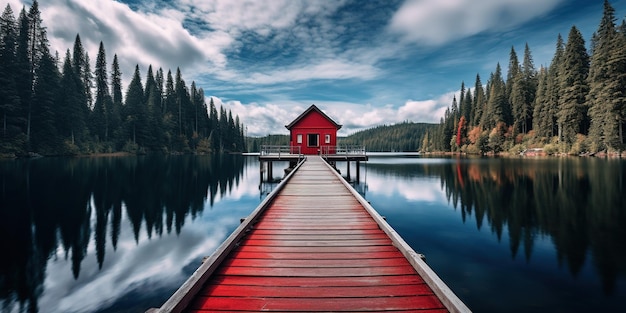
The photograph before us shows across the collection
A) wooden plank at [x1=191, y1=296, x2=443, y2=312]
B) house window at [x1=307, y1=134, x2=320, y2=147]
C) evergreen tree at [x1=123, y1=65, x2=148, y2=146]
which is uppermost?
evergreen tree at [x1=123, y1=65, x2=148, y2=146]

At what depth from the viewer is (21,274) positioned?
7754mm

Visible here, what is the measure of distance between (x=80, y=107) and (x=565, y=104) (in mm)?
84820

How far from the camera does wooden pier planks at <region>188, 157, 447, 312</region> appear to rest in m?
3.22

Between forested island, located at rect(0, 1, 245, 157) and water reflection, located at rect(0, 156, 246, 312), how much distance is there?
27692 mm

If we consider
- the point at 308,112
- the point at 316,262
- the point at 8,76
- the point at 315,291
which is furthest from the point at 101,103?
the point at 315,291

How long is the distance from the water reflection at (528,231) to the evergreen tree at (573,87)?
3147 centimetres

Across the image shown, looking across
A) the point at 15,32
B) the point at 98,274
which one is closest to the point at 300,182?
the point at 98,274

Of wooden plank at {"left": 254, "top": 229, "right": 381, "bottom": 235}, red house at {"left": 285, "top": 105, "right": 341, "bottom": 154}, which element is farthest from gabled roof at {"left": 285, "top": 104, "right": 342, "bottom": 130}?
wooden plank at {"left": 254, "top": 229, "right": 381, "bottom": 235}

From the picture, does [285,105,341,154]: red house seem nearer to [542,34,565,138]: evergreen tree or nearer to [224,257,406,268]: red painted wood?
[224,257,406,268]: red painted wood

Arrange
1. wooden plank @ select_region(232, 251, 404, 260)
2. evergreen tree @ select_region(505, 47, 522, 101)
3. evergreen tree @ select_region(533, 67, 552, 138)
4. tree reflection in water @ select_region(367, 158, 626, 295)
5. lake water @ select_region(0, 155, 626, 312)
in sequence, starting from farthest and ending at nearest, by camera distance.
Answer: evergreen tree @ select_region(505, 47, 522, 101), evergreen tree @ select_region(533, 67, 552, 138), tree reflection in water @ select_region(367, 158, 626, 295), lake water @ select_region(0, 155, 626, 312), wooden plank @ select_region(232, 251, 404, 260)

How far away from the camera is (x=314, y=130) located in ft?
111

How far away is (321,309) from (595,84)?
58736mm

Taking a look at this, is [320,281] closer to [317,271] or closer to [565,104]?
[317,271]

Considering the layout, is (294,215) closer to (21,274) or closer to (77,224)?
(21,274)
